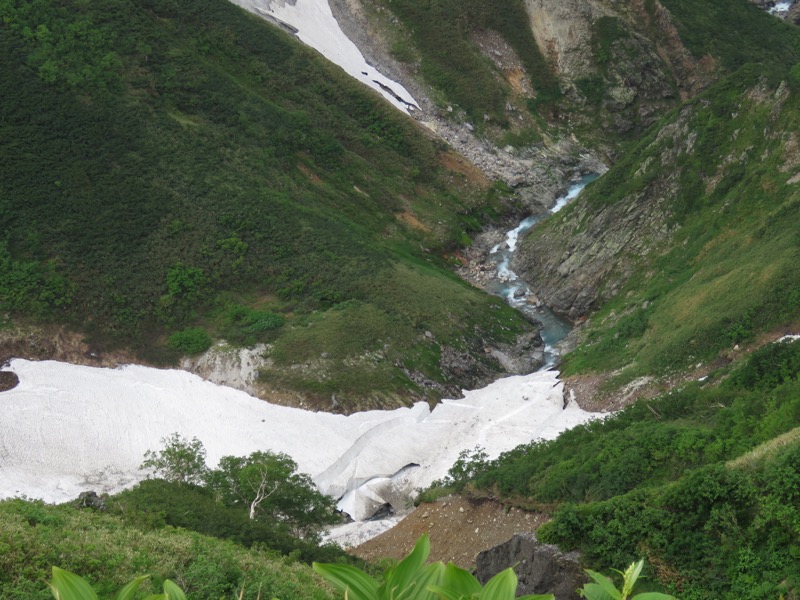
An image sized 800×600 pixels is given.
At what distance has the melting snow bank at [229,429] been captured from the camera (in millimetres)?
35219

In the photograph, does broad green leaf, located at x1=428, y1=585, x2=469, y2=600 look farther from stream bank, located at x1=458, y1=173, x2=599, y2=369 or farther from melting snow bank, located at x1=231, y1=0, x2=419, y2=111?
melting snow bank, located at x1=231, y1=0, x2=419, y2=111

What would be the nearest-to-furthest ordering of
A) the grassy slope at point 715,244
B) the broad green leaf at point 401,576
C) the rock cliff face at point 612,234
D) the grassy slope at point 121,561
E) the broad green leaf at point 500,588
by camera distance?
the broad green leaf at point 500,588 < the broad green leaf at point 401,576 < the grassy slope at point 121,561 < the grassy slope at point 715,244 < the rock cliff face at point 612,234

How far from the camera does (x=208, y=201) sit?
53000 mm

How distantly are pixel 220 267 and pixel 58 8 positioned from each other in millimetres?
26511

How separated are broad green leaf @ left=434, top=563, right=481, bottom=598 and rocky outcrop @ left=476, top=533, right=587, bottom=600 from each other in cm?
902

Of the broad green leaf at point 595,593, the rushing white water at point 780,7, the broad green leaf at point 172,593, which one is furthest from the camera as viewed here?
the rushing white water at point 780,7

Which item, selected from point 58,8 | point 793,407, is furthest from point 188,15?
point 793,407

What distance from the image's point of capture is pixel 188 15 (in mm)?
66938

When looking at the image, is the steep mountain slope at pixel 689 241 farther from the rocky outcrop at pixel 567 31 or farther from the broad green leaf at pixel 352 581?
the rocky outcrop at pixel 567 31

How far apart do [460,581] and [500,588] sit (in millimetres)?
322

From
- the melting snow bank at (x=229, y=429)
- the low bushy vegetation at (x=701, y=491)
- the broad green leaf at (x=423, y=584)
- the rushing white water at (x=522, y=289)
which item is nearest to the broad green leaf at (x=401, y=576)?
the broad green leaf at (x=423, y=584)

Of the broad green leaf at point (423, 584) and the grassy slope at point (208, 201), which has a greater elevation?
the broad green leaf at point (423, 584)

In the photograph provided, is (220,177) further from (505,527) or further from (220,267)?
(505,527)

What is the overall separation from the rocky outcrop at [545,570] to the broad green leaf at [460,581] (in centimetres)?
902
